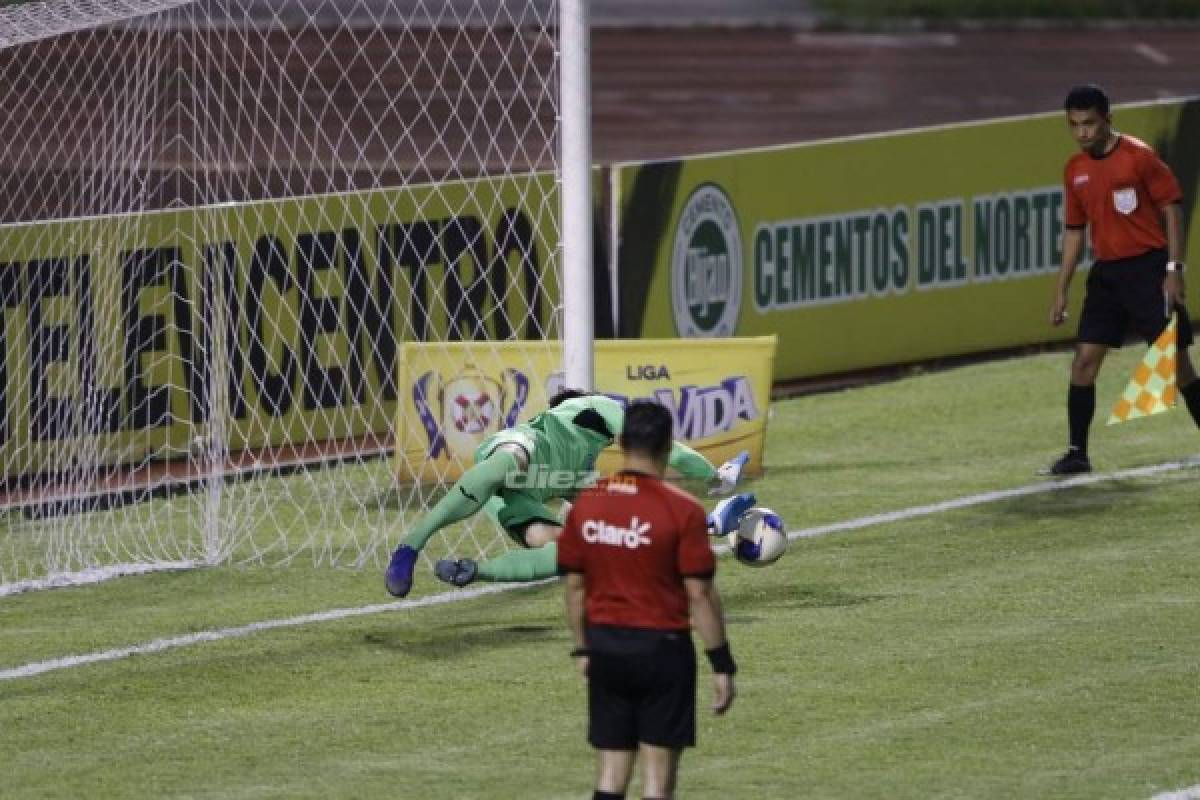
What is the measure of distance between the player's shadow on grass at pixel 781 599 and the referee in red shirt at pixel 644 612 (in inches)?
156

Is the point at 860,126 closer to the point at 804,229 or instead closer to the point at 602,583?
the point at 804,229

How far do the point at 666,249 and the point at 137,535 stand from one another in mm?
5106

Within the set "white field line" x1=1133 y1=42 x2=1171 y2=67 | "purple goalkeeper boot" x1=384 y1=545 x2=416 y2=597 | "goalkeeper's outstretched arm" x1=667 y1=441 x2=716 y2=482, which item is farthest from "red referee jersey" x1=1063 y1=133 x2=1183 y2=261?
"white field line" x1=1133 y1=42 x2=1171 y2=67

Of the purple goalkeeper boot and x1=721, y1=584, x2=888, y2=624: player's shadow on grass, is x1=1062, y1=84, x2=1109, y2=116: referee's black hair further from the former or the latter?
the purple goalkeeper boot

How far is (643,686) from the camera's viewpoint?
301 inches

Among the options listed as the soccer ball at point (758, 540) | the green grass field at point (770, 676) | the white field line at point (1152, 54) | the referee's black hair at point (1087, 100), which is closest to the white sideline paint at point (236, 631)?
the green grass field at point (770, 676)

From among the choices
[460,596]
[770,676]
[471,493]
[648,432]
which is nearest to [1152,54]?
[460,596]

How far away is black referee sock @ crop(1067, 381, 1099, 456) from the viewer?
14875 millimetres

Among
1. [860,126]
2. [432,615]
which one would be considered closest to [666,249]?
[432,615]

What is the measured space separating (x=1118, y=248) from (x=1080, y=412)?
0.89m

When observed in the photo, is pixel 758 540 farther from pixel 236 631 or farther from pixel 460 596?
pixel 236 631

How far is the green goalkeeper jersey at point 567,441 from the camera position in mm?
11445

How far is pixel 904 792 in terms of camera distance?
28.3 ft

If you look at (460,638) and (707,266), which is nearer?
(460,638)
